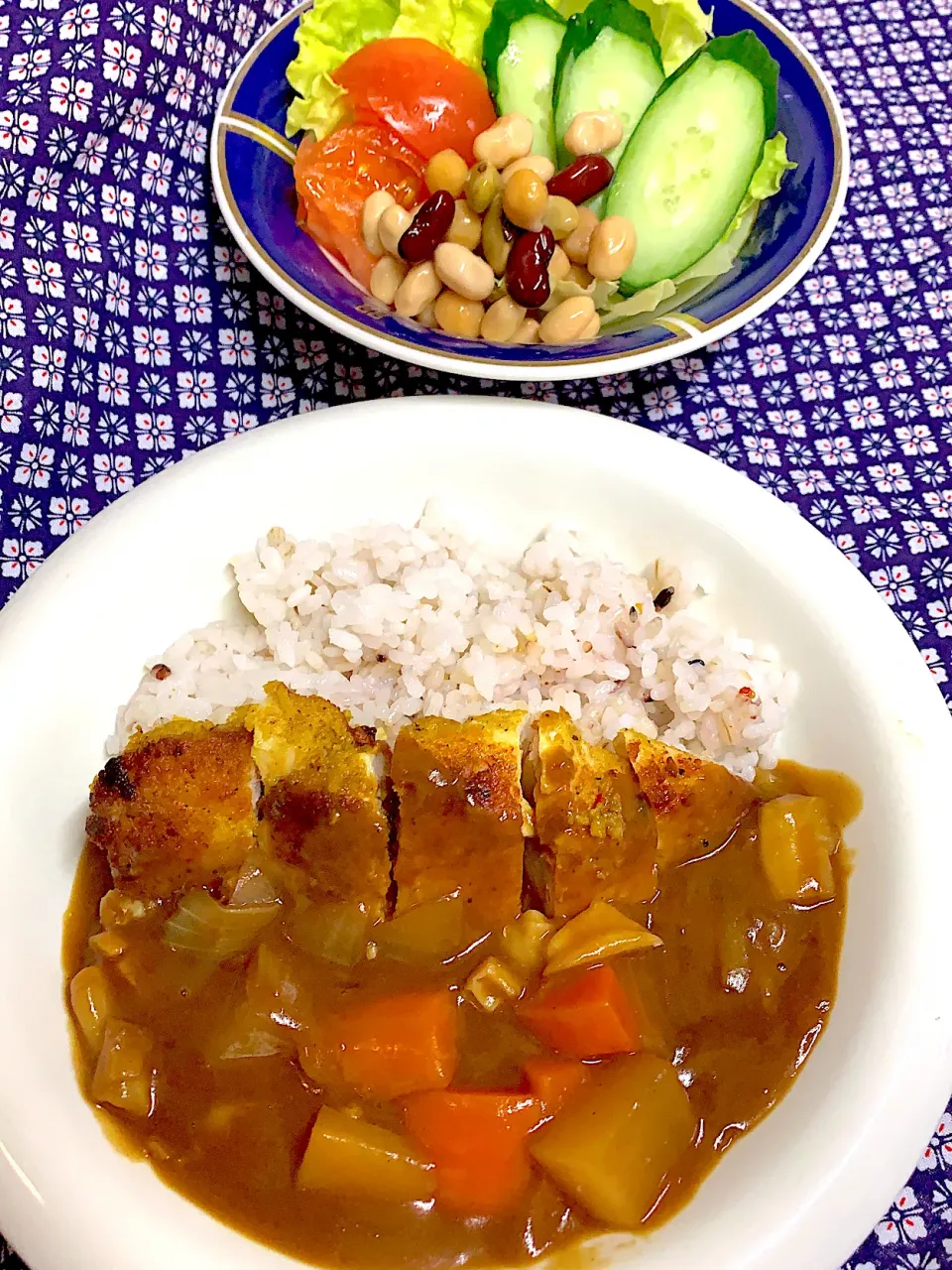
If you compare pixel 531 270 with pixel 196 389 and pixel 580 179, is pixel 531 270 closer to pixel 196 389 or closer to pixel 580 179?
pixel 580 179

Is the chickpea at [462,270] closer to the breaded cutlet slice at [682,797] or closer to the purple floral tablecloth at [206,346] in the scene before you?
the purple floral tablecloth at [206,346]

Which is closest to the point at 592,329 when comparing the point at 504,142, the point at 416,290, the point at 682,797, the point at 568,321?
the point at 568,321

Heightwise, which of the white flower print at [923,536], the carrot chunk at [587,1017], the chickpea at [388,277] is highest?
the chickpea at [388,277]

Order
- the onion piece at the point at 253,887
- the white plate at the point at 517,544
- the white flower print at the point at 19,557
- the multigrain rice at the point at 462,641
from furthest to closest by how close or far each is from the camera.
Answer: the white flower print at the point at 19,557 < the multigrain rice at the point at 462,641 < the onion piece at the point at 253,887 < the white plate at the point at 517,544

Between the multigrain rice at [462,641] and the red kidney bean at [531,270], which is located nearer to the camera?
the multigrain rice at [462,641]

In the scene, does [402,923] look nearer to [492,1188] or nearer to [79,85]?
[492,1188]

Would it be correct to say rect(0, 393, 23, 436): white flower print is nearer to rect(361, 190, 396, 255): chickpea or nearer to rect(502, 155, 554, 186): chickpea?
rect(361, 190, 396, 255): chickpea

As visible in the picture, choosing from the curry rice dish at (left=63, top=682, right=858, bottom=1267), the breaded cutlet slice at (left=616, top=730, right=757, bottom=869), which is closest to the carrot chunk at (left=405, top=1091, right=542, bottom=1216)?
the curry rice dish at (left=63, top=682, right=858, bottom=1267)

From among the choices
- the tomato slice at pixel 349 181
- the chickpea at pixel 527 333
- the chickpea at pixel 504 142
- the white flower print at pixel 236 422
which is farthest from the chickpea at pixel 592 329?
the white flower print at pixel 236 422
